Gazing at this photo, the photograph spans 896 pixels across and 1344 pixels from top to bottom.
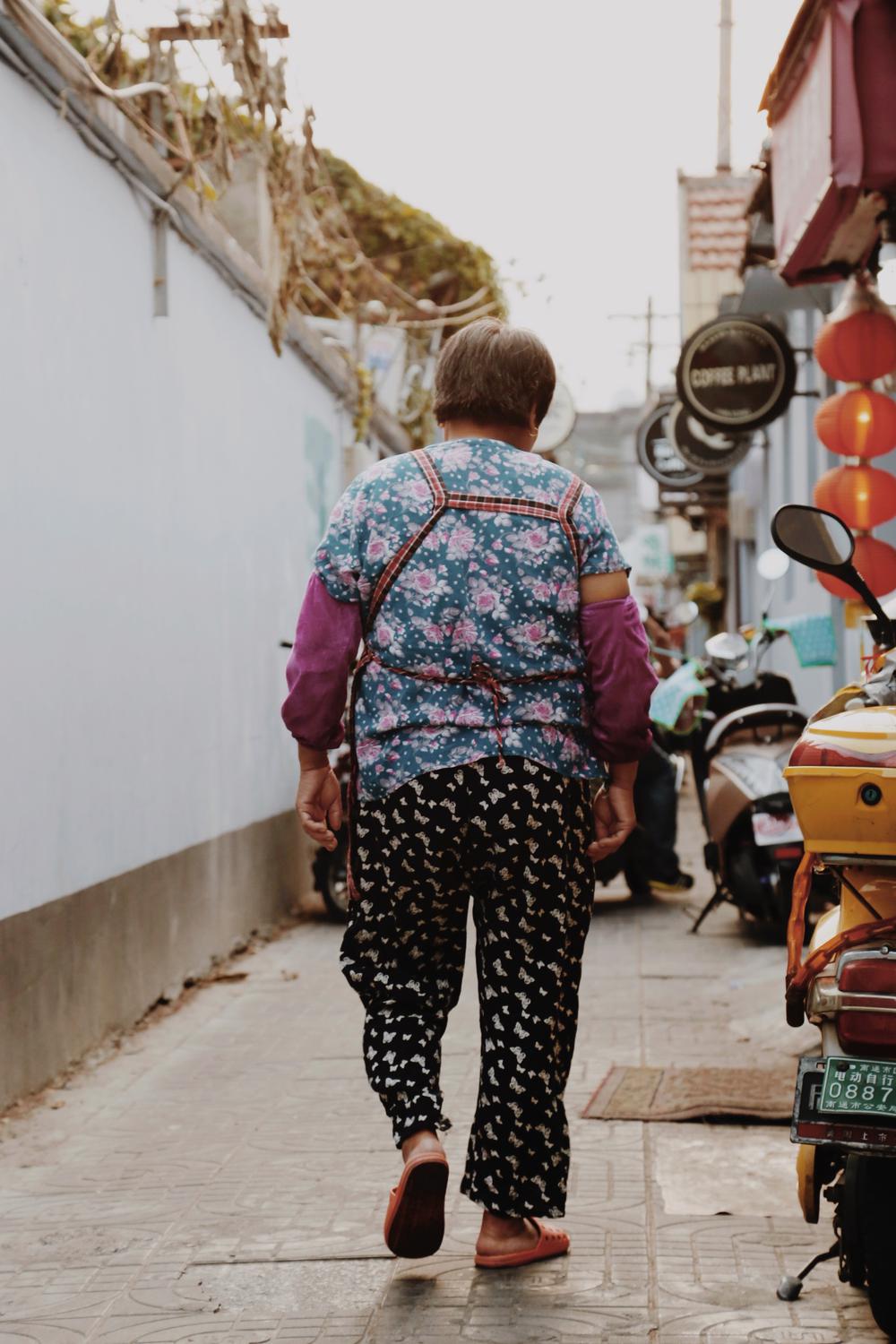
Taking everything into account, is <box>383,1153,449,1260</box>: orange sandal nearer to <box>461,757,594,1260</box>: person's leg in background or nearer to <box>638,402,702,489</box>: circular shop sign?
<box>461,757,594,1260</box>: person's leg in background

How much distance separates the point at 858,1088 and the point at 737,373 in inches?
296

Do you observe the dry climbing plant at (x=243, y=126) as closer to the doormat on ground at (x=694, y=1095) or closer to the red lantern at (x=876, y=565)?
the red lantern at (x=876, y=565)

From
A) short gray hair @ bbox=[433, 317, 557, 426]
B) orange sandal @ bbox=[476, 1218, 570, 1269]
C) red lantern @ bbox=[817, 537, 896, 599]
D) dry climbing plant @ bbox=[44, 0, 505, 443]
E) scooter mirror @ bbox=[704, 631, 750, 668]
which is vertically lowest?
orange sandal @ bbox=[476, 1218, 570, 1269]

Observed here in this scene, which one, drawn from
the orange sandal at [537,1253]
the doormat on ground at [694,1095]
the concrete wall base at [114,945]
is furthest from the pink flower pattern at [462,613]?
the concrete wall base at [114,945]

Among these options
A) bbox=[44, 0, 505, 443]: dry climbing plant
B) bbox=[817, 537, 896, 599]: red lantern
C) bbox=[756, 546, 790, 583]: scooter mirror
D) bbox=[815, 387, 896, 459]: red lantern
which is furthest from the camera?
bbox=[756, 546, 790, 583]: scooter mirror

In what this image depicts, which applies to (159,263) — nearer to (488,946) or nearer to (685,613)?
(685,613)

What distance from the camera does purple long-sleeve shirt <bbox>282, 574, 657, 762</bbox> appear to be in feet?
11.5

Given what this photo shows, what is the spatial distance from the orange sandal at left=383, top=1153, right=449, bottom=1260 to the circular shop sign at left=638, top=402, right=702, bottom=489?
569 inches

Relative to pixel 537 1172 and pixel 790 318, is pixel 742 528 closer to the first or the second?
pixel 790 318

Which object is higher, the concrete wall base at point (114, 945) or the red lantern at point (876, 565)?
the red lantern at point (876, 565)

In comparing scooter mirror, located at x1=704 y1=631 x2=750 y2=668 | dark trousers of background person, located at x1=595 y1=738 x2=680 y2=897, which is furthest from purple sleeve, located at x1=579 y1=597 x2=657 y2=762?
dark trousers of background person, located at x1=595 y1=738 x2=680 y2=897

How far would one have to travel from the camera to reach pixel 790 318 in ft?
46.3

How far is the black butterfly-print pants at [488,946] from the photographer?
344 centimetres

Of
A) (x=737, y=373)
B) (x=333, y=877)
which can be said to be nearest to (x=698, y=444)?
(x=737, y=373)
